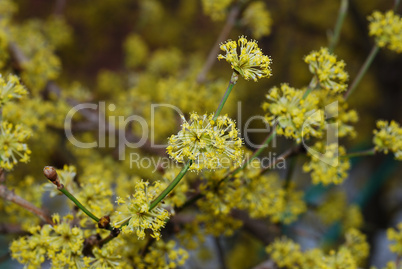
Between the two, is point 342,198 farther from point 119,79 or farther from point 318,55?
point 119,79

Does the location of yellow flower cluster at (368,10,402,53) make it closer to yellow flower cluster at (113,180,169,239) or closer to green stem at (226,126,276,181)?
green stem at (226,126,276,181)

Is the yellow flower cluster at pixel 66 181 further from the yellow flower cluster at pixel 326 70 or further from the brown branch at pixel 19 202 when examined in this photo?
the yellow flower cluster at pixel 326 70

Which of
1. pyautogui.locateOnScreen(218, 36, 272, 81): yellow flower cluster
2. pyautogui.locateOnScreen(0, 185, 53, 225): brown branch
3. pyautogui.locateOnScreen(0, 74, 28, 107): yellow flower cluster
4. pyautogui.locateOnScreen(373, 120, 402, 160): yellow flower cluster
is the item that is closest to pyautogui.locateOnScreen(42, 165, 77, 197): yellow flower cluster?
pyautogui.locateOnScreen(0, 185, 53, 225): brown branch

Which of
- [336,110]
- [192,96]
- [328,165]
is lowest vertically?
[328,165]

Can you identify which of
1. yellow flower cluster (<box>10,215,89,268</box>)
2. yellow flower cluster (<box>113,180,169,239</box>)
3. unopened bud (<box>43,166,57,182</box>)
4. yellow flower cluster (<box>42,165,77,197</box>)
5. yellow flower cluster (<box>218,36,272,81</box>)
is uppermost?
yellow flower cluster (<box>218,36,272,81</box>)

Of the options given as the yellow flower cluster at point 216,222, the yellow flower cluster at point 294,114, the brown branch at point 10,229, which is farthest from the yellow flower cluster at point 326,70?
the brown branch at point 10,229

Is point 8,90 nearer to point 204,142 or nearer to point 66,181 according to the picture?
point 66,181

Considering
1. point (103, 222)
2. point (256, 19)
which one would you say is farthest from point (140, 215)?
point (256, 19)
